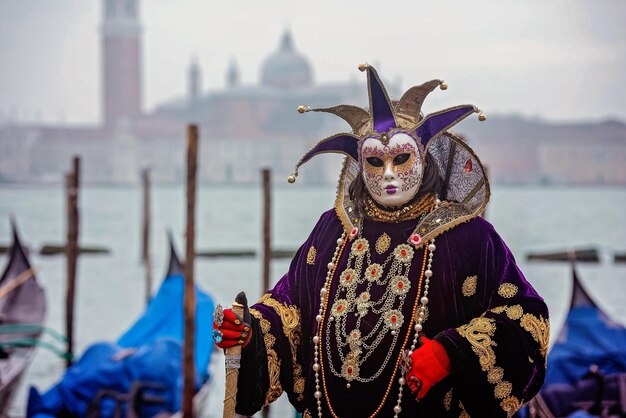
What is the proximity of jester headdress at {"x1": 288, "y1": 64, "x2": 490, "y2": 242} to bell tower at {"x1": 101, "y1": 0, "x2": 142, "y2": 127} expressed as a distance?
63.6m

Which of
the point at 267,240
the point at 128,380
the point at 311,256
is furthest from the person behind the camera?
the point at 267,240

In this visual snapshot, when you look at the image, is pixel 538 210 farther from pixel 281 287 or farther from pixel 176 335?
pixel 281 287

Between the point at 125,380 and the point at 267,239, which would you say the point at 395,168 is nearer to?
the point at 125,380

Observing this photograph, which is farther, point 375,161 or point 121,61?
point 121,61

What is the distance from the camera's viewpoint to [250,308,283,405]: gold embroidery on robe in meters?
1.82

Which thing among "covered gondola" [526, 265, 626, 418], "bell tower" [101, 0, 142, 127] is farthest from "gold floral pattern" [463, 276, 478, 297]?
"bell tower" [101, 0, 142, 127]

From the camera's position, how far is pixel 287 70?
64.0 m

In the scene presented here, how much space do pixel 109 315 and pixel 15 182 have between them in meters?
53.0

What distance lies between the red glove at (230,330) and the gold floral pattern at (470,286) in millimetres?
378

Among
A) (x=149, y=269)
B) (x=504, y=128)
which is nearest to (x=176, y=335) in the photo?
(x=149, y=269)

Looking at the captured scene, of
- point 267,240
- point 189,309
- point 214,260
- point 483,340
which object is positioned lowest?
point 214,260

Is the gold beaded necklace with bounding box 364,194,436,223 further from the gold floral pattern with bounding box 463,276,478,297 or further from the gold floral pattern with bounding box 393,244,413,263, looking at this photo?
the gold floral pattern with bounding box 463,276,478,297

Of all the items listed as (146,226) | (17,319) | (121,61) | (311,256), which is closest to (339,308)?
(311,256)

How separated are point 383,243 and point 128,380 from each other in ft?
9.17
